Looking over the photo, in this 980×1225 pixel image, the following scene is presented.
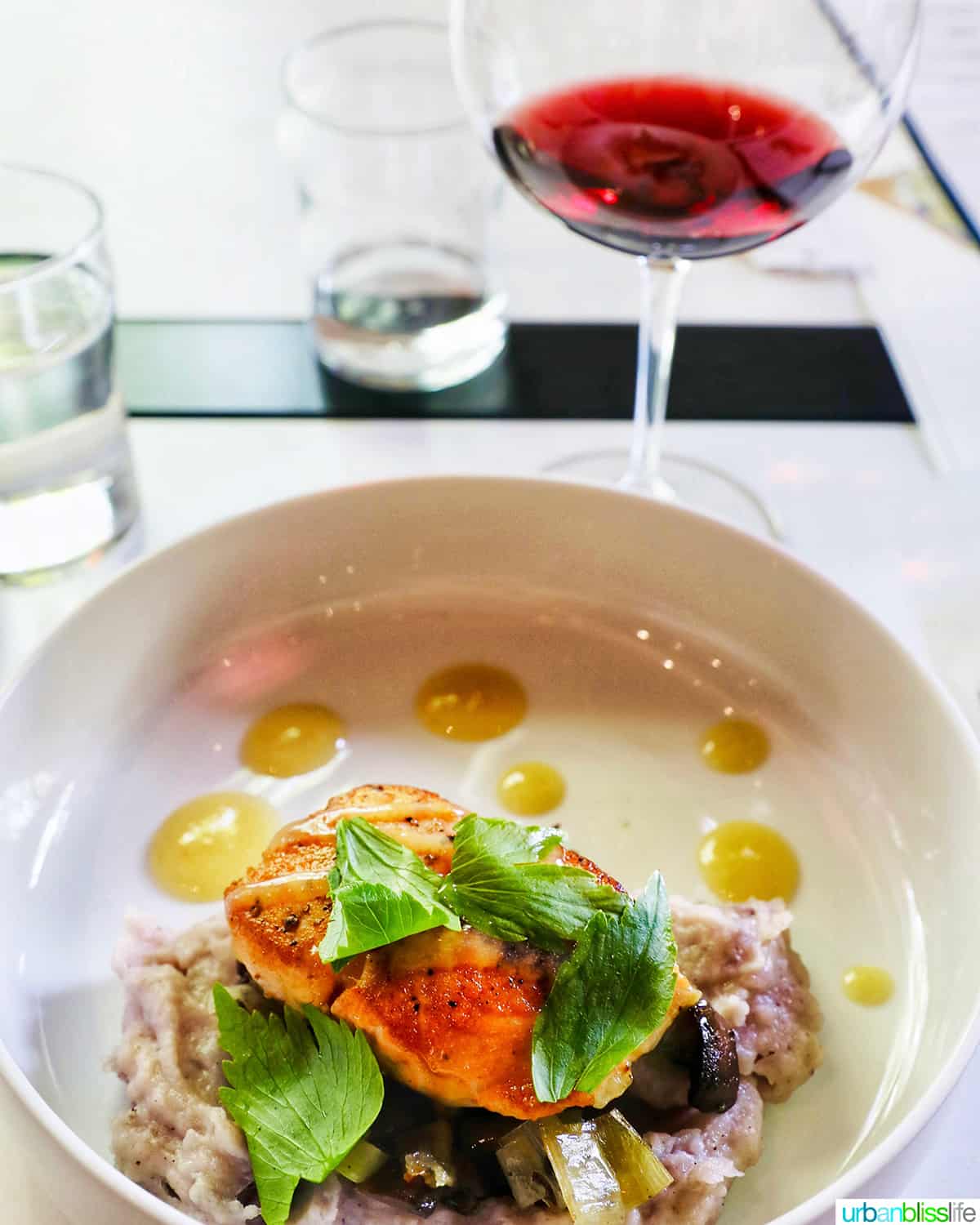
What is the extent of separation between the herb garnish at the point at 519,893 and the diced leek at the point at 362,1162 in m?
0.19

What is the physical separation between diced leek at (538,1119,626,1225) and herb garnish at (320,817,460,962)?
0.59ft

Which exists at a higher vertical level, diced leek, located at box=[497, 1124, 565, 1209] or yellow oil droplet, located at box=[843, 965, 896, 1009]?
diced leek, located at box=[497, 1124, 565, 1209]

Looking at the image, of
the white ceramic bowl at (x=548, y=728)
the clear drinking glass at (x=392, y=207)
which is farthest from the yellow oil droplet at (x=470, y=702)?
the clear drinking glass at (x=392, y=207)

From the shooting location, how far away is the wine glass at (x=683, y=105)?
156 centimetres

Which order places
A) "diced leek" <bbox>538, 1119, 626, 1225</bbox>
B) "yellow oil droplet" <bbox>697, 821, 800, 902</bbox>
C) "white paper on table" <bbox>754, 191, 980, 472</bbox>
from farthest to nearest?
"white paper on table" <bbox>754, 191, 980, 472</bbox>, "yellow oil droplet" <bbox>697, 821, 800, 902</bbox>, "diced leek" <bbox>538, 1119, 626, 1225</bbox>

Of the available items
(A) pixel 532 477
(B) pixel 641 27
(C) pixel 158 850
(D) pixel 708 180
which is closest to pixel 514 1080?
(C) pixel 158 850

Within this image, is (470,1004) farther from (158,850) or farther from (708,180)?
(708,180)

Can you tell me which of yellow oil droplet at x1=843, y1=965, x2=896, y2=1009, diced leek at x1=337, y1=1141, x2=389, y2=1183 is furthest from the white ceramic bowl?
diced leek at x1=337, y1=1141, x2=389, y2=1183

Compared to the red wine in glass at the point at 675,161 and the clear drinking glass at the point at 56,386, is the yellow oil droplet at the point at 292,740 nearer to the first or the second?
the clear drinking glass at the point at 56,386

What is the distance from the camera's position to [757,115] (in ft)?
5.22

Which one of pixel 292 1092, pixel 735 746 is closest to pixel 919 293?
pixel 735 746

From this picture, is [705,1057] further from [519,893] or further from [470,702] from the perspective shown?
[470,702]

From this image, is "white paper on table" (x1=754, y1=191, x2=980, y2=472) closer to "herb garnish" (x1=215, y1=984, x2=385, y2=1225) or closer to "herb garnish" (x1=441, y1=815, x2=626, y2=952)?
"herb garnish" (x1=441, y1=815, x2=626, y2=952)

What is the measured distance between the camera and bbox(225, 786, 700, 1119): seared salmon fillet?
1043 millimetres
